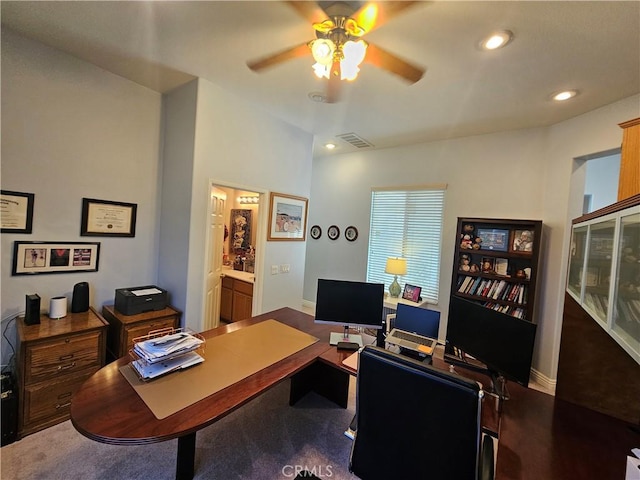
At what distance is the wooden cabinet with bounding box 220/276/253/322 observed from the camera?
375 cm

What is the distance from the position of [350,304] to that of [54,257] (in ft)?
8.62

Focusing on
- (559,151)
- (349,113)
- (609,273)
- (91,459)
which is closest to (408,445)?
(609,273)

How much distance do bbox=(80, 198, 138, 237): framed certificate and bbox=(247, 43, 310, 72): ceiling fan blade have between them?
1.98 metres

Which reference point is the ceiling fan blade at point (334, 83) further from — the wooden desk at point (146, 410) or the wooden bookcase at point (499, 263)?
the wooden bookcase at point (499, 263)

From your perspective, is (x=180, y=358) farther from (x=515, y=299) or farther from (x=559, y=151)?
(x=559, y=151)

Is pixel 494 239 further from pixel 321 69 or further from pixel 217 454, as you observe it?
pixel 217 454

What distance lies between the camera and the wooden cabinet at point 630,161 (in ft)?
5.35

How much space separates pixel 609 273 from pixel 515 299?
6.67ft

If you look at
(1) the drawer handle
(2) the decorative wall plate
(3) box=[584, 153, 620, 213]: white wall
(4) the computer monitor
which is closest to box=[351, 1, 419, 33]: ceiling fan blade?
(4) the computer monitor

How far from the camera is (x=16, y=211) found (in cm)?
216

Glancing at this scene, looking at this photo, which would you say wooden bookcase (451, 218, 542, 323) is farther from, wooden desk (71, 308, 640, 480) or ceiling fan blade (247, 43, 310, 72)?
ceiling fan blade (247, 43, 310, 72)

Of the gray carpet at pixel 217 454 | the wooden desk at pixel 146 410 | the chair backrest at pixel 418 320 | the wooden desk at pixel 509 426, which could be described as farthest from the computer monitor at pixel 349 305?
the gray carpet at pixel 217 454

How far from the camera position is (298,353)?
1868mm

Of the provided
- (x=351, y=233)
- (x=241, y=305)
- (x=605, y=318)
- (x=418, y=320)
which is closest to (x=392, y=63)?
(x=605, y=318)
